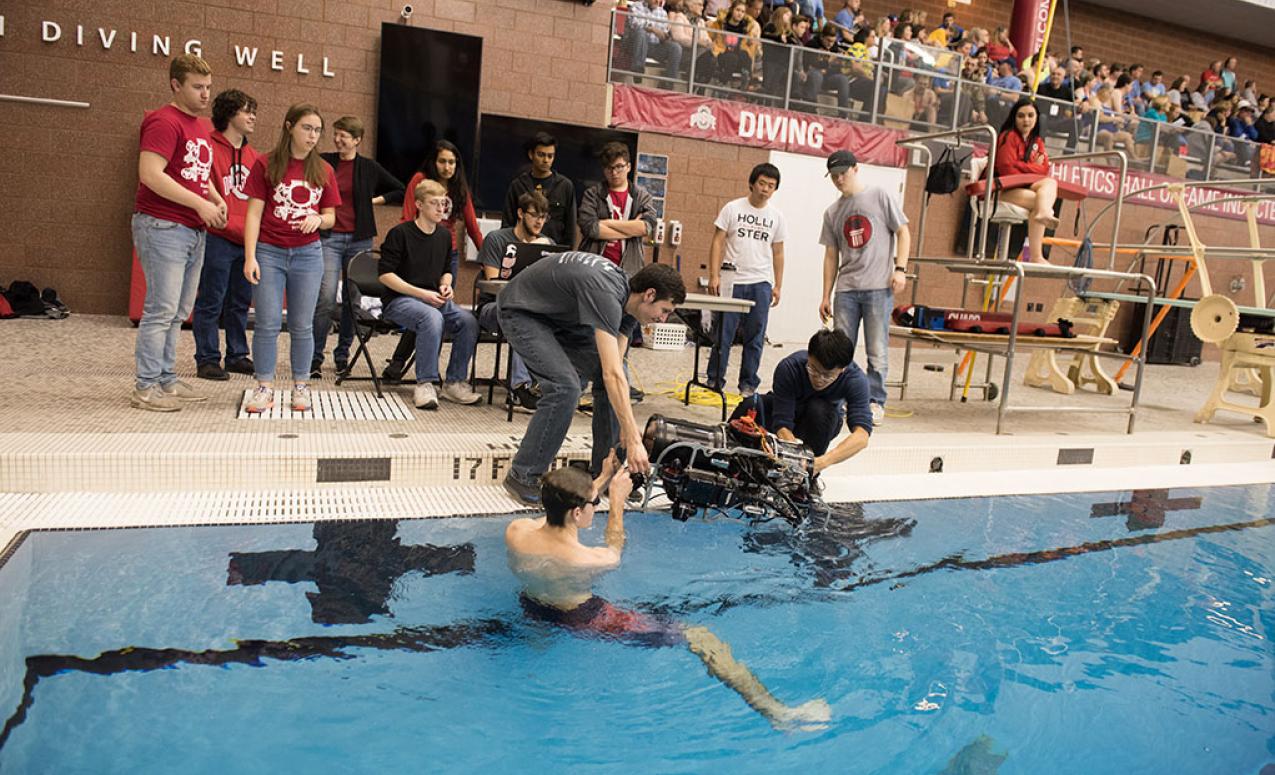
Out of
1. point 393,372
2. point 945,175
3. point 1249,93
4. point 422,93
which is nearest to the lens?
point 393,372

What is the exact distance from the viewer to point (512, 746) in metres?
2.65

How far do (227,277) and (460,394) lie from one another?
5.88ft

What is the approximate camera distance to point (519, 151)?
9945 millimetres

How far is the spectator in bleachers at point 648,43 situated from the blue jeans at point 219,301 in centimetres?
554

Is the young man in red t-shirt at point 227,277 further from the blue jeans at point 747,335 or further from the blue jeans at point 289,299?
the blue jeans at point 747,335

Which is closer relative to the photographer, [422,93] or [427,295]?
[427,295]

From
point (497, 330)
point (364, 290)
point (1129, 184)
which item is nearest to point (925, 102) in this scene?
point (1129, 184)

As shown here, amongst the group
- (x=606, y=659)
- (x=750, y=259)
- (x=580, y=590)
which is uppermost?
(x=750, y=259)

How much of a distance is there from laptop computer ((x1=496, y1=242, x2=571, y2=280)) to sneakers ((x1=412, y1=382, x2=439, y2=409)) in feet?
2.69

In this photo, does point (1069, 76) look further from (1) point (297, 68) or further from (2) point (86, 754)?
(2) point (86, 754)

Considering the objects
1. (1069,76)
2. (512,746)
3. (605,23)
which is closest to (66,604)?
(512,746)

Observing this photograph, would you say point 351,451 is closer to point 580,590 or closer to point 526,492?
point 526,492

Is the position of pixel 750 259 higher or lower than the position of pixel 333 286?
higher

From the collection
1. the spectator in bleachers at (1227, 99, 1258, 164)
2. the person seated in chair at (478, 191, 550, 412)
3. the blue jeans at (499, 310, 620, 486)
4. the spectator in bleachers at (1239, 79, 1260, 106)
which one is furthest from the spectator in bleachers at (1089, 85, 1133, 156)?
the blue jeans at (499, 310, 620, 486)
